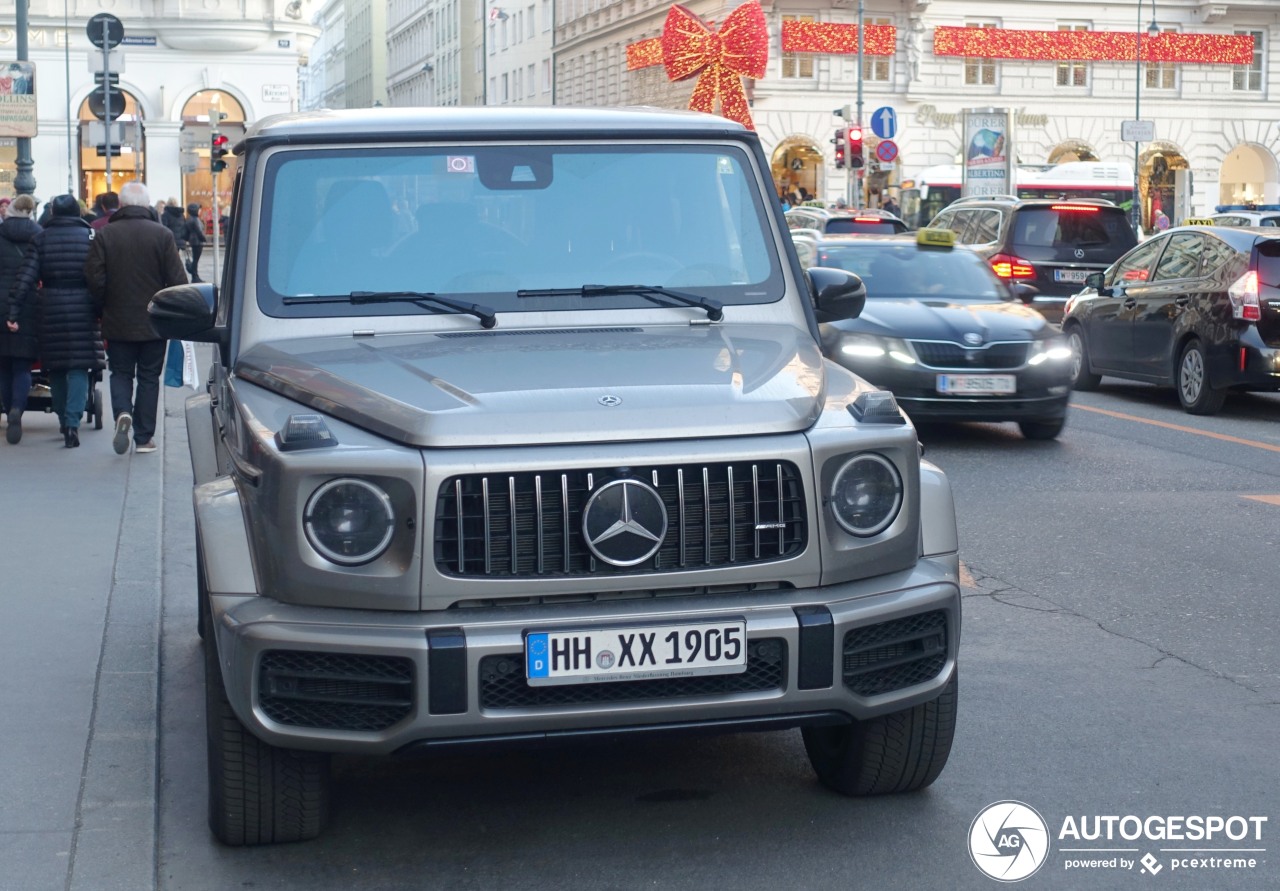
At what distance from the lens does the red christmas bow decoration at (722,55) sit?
184ft

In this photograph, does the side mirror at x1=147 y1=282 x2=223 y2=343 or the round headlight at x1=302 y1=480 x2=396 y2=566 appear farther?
the side mirror at x1=147 y1=282 x2=223 y2=343

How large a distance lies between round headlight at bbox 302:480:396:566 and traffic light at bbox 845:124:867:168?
38.4m

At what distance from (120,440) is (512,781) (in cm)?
769

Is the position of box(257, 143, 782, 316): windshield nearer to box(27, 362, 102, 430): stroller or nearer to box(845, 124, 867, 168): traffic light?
box(27, 362, 102, 430): stroller

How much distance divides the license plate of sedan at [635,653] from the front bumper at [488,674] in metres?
0.03

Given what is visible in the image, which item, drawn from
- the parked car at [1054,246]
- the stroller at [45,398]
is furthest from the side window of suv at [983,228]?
the stroller at [45,398]

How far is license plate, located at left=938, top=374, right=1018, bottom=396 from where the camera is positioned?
42.1 feet

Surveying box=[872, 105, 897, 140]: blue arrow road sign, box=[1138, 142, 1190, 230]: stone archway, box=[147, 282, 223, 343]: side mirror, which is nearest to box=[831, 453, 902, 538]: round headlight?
box=[147, 282, 223, 343]: side mirror

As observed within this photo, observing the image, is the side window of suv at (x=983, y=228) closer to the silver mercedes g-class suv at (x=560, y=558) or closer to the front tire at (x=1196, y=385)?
the front tire at (x=1196, y=385)

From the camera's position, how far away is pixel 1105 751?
539 cm

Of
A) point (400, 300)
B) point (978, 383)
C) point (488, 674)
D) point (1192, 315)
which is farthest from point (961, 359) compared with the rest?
point (488, 674)

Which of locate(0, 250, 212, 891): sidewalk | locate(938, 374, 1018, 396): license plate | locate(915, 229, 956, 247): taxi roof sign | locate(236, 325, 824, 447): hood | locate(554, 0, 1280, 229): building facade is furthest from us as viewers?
locate(554, 0, 1280, 229): building facade

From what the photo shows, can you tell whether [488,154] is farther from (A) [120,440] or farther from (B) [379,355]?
(A) [120,440]

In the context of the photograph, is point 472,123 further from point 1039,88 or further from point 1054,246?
point 1039,88
